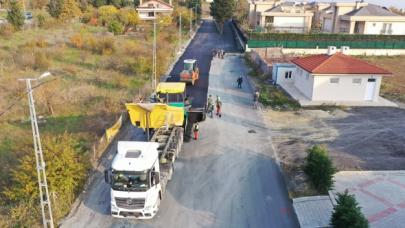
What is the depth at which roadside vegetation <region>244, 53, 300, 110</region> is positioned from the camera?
85.9 ft

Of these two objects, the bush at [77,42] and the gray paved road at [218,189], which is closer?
the gray paved road at [218,189]

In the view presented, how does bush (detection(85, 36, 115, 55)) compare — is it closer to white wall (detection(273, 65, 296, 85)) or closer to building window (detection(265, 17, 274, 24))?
white wall (detection(273, 65, 296, 85))

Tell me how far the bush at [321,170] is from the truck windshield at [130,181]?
22.9 ft

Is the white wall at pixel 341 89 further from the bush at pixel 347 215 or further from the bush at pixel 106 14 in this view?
the bush at pixel 106 14

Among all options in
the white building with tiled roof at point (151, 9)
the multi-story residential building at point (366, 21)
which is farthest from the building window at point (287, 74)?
the white building with tiled roof at point (151, 9)

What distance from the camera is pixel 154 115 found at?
17.3 meters

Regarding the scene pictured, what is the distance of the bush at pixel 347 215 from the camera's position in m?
10.8

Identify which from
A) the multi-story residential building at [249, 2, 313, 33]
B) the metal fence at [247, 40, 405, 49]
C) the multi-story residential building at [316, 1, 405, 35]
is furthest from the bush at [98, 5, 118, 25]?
the multi-story residential building at [316, 1, 405, 35]

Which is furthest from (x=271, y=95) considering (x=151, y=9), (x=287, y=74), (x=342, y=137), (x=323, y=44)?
(x=151, y=9)

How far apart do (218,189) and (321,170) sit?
4.24 meters

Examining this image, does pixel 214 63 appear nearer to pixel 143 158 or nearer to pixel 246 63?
pixel 246 63

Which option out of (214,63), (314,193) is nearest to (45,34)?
(214,63)

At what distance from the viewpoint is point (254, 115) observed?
79.7ft

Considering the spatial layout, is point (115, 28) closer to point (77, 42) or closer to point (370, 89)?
point (77, 42)
